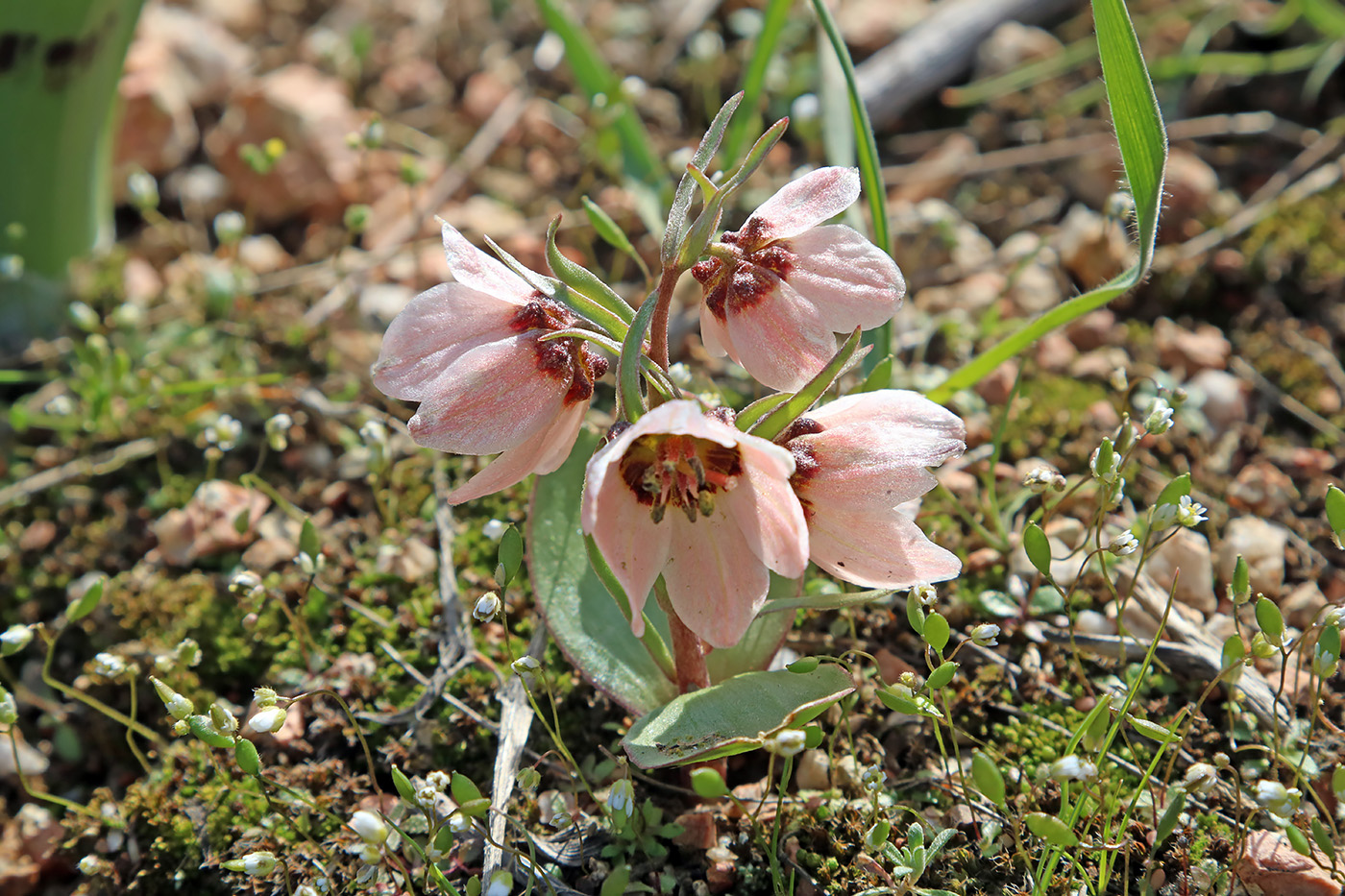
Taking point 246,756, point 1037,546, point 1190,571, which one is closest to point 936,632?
point 1037,546

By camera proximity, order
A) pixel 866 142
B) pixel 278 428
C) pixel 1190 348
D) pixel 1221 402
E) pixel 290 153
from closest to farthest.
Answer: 1. pixel 866 142
2. pixel 278 428
3. pixel 1221 402
4. pixel 1190 348
5. pixel 290 153

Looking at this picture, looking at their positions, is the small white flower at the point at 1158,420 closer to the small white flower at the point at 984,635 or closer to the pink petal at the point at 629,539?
the small white flower at the point at 984,635

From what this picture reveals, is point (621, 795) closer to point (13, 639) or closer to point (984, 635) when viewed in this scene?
point (984, 635)

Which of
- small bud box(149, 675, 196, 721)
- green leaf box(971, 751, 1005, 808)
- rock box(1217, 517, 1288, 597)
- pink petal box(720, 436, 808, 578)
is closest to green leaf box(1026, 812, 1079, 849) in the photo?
green leaf box(971, 751, 1005, 808)

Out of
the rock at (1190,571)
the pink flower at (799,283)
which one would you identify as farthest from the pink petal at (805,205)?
the rock at (1190,571)

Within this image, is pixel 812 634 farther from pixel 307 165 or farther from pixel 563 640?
pixel 307 165

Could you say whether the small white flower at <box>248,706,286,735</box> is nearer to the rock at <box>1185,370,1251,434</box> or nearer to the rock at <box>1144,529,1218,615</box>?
the rock at <box>1144,529,1218,615</box>

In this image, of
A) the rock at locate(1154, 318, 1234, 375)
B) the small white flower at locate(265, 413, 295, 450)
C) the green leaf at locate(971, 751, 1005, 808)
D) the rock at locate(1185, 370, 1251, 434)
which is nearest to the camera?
the green leaf at locate(971, 751, 1005, 808)
